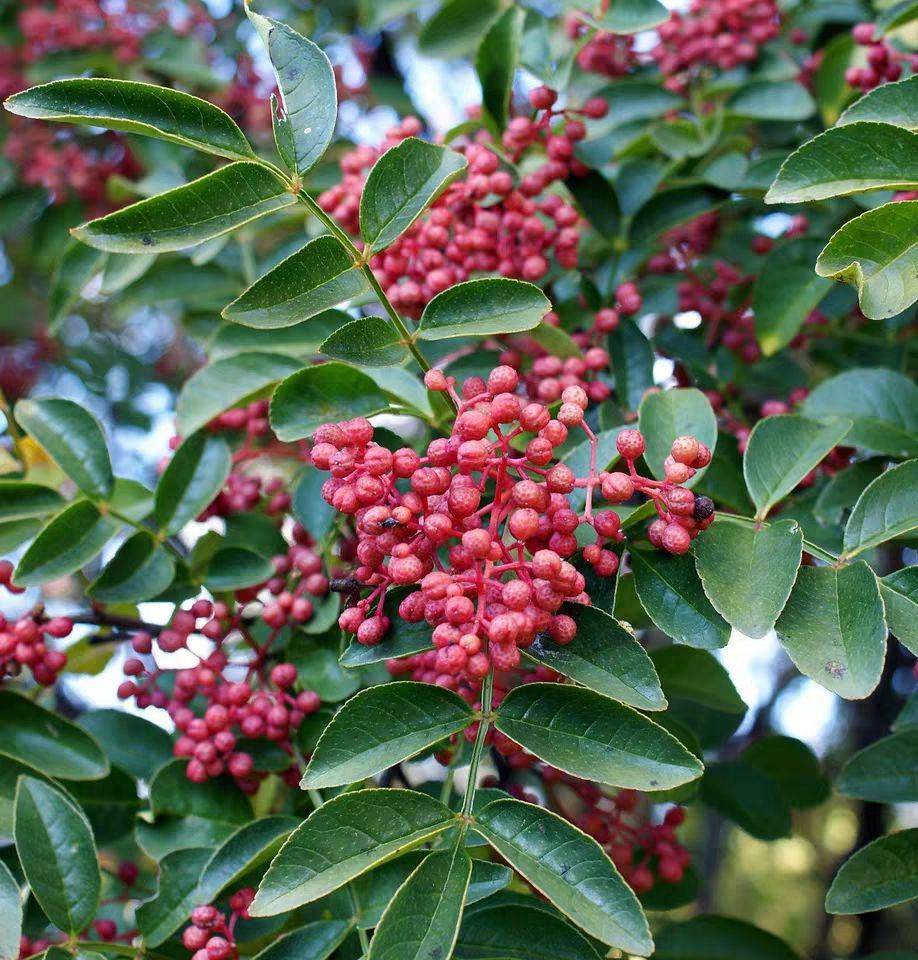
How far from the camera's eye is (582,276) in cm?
204

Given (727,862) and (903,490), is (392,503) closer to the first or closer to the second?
(903,490)

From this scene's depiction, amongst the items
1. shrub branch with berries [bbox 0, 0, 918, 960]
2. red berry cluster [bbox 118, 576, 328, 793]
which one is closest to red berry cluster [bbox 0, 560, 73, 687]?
shrub branch with berries [bbox 0, 0, 918, 960]

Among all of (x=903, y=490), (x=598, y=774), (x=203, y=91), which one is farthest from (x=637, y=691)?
(x=203, y=91)

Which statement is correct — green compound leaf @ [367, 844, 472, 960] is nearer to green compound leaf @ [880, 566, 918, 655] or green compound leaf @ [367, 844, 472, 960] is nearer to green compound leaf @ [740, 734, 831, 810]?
green compound leaf @ [880, 566, 918, 655]

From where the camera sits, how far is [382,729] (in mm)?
1277

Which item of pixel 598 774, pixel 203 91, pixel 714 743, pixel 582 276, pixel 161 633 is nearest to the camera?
pixel 598 774

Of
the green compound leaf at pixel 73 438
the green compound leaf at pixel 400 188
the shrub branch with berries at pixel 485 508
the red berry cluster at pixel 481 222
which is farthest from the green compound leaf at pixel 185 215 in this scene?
the green compound leaf at pixel 73 438

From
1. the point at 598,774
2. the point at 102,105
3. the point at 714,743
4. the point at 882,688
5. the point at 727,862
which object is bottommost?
the point at 727,862

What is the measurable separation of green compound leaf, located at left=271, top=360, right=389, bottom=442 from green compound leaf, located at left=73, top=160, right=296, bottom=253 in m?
0.25

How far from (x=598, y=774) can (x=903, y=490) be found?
591 millimetres

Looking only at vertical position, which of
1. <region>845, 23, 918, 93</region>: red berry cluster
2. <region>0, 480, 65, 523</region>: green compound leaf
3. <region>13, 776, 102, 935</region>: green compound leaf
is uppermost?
<region>845, 23, 918, 93</region>: red berry cluster

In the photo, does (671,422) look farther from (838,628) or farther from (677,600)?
(838,628)

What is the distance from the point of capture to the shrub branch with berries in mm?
1257

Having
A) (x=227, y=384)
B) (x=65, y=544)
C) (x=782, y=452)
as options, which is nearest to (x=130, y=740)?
(x=65, y=544)
